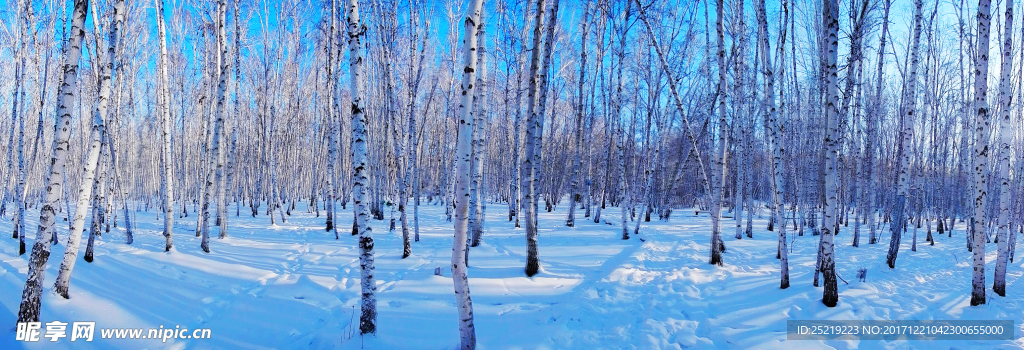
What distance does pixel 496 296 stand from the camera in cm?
547

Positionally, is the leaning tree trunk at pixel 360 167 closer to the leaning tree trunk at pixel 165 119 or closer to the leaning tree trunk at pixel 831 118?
the leaning tree trunk at pixel 831 118

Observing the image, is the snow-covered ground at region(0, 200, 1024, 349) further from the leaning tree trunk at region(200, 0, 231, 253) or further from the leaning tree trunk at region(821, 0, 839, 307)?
the leaning tree trunk at region(821, 0, 839, 307)

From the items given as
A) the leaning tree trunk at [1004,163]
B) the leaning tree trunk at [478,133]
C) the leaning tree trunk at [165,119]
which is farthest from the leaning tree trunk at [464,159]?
the leaning tree trunk at [165,119]

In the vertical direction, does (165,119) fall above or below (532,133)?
above

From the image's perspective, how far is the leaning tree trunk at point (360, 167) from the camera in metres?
3.82

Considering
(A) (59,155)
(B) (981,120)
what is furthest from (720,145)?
(A) (59,155)

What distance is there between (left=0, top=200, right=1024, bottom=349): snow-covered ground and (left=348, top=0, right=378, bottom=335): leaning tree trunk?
31 centimetres

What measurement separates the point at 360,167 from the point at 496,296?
258 centimetres

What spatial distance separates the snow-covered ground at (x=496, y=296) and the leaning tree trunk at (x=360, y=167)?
308 mm

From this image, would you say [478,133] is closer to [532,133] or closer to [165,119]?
[532,133]

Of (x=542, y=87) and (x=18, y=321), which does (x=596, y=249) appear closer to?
(x=542, y=87)

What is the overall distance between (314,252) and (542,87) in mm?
5877

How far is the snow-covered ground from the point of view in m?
4.13

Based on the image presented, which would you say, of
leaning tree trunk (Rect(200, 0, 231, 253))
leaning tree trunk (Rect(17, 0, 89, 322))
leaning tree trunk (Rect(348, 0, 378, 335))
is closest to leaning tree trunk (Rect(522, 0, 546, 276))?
leaning tree trunk (Rect(348, 0, 378, 335))
